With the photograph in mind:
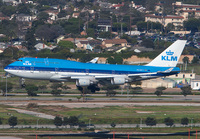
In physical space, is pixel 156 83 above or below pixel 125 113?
below

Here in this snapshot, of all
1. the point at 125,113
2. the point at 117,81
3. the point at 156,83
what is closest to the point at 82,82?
the point at 117,81

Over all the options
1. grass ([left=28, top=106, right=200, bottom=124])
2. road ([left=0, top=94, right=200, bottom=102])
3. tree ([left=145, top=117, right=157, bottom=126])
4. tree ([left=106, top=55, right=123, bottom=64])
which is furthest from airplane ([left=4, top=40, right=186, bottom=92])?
tree ([left=106, top=55, right=123, bottom=64])

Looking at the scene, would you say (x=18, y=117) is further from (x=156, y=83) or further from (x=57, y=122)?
(x=156, y=83)

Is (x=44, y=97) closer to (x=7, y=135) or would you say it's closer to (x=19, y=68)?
(x=19, y=68)

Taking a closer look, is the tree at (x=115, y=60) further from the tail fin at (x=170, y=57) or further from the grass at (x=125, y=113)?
the grass at (x=125, y=113)

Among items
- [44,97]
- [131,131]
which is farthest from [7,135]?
[44,97]

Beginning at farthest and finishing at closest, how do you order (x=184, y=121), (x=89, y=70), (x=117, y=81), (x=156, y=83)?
(x=156, y=83), (x=117, y=81), (x=89, y=70), (x=184, y=121)

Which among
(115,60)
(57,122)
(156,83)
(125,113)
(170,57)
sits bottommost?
(156,83)

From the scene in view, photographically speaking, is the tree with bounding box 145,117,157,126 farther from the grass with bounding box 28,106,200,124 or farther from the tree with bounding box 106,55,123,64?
the tree with bounding box 106,55,123,64
